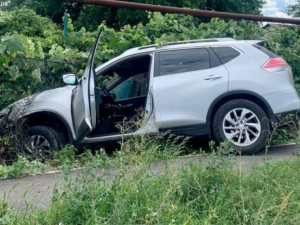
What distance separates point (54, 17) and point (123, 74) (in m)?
17.7

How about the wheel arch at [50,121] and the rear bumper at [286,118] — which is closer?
the rear bumper at [286,118]

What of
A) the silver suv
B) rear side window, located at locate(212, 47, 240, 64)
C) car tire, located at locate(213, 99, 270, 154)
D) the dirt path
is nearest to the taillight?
the silver suv

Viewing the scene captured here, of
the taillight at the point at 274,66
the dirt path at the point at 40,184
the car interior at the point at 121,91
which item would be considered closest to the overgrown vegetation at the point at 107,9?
the car interior at the point at 121,91

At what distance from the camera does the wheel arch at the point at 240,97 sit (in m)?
8.41

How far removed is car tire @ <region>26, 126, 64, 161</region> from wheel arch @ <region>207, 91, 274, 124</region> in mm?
2296

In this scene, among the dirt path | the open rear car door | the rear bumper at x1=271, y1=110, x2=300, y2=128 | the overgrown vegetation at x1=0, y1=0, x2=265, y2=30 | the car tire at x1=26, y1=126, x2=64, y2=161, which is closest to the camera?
the dirt path

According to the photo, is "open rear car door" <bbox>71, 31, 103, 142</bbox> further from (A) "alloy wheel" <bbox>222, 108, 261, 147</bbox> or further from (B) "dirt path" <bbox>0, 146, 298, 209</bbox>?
(A) "alloy wheel" <bbox>222, 108, 261, 147</bbox>

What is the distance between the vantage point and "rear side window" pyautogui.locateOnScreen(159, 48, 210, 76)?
860 centimetres

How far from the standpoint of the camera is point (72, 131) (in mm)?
8500

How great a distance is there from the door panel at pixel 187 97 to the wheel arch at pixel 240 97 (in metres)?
0.07

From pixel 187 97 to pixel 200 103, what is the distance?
0.21 m

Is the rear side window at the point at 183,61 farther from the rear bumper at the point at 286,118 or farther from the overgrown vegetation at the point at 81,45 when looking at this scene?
the overgrown vegetation at the point at 81,45

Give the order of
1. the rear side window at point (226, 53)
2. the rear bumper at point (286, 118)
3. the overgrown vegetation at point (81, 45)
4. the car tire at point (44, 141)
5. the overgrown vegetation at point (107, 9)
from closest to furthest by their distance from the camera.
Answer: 1. the rear bumper at point (286, 118)
2. the car tire at point (44, 141)
3. the rear side window at point (226, 53)
4. the overgrown vegetation at point (81, 45)
5. the overgrown vegetation at point (107, 9)

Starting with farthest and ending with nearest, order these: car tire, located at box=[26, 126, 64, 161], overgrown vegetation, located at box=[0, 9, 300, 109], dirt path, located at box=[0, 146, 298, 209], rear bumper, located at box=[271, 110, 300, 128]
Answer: overgrown vegetation, located at box=[0, 9, 300, 109] < car tire, located at box=[26, 126, 64, 161] < rear bumper, located at box=[271, 110, 300, 128] < dirt path, located at box=[0, 146, 298, 209]
